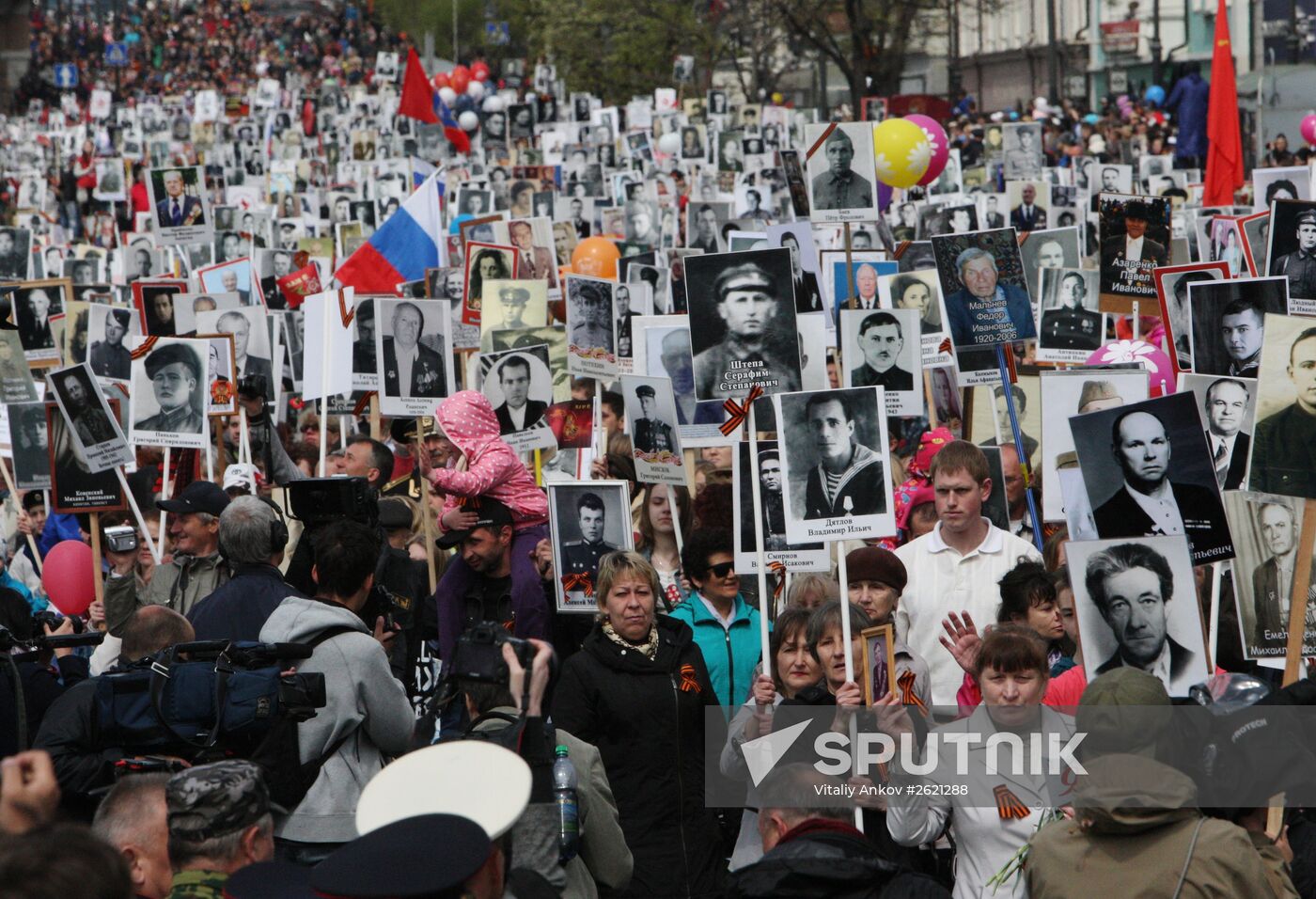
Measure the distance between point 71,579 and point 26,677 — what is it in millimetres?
2477

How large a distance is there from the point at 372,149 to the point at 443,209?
8643 mm

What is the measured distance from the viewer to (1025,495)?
324 inches

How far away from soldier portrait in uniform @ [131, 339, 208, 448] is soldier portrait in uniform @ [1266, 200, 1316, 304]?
5.21 m

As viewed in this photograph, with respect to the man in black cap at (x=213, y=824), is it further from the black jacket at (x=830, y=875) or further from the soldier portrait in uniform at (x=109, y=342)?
the soldier portrait in uniform at (x=109, y=342)

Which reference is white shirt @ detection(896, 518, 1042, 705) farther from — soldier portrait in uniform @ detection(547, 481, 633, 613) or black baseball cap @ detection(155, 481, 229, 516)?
black baseball cap @ detection(155, 481, 229, 516)

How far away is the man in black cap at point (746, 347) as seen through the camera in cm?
669

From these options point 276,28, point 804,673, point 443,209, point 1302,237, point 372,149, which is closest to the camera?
point 804,673

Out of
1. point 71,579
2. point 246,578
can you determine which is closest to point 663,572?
point 246,578

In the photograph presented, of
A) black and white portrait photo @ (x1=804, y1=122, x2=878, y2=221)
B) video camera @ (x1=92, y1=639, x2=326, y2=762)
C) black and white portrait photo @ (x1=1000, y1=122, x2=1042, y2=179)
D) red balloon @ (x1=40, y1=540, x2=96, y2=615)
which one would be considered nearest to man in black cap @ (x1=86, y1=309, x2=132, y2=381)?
red balloon @ (x1=40, y1=540, x2=96, y2=615)

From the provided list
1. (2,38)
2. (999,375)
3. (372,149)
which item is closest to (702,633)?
(999,375)

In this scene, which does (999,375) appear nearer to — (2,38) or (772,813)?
(772,813)

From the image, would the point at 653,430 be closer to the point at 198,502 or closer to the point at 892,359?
the point at 892,359

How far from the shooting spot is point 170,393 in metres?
9.58

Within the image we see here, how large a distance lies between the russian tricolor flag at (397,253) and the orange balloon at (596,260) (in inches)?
119
